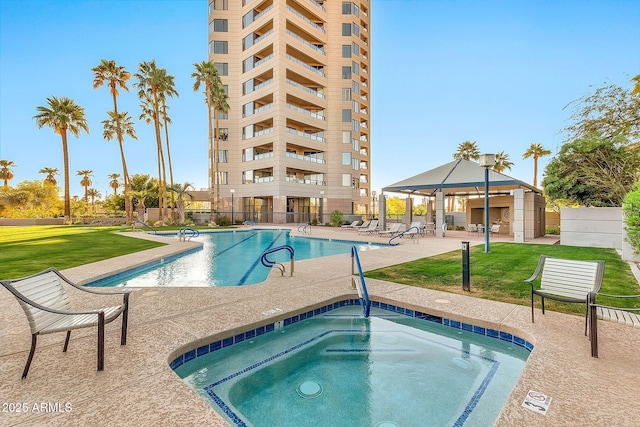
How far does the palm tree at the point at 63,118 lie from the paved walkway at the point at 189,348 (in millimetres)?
34253

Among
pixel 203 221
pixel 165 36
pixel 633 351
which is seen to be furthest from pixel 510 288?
pixel 165 36

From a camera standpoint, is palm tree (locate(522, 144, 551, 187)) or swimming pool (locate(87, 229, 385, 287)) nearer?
swimming pool (locate(87, 229, 385, 287))

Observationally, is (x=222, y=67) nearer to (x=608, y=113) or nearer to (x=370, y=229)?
(x=370, y=229)

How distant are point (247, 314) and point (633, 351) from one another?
4841 mm

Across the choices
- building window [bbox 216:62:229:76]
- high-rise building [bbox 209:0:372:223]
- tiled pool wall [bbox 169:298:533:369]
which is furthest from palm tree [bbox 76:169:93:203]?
tiled pool wall [bbox 169:298:533:369]

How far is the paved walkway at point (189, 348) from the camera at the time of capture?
2350 millimetres

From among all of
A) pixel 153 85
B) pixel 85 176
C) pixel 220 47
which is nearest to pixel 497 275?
pixel 153 85

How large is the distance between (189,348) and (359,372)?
209 centimetres

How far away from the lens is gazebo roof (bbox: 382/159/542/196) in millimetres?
16125

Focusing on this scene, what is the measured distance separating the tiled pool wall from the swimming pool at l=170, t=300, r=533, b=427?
0.01 meters

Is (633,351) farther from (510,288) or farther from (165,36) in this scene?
(165,36)

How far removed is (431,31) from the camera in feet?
103

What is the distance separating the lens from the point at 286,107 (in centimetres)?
3453

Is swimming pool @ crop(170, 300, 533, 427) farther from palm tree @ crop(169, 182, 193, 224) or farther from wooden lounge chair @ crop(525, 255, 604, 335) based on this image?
palm tree @ crop(169, 182, 193, 224)
